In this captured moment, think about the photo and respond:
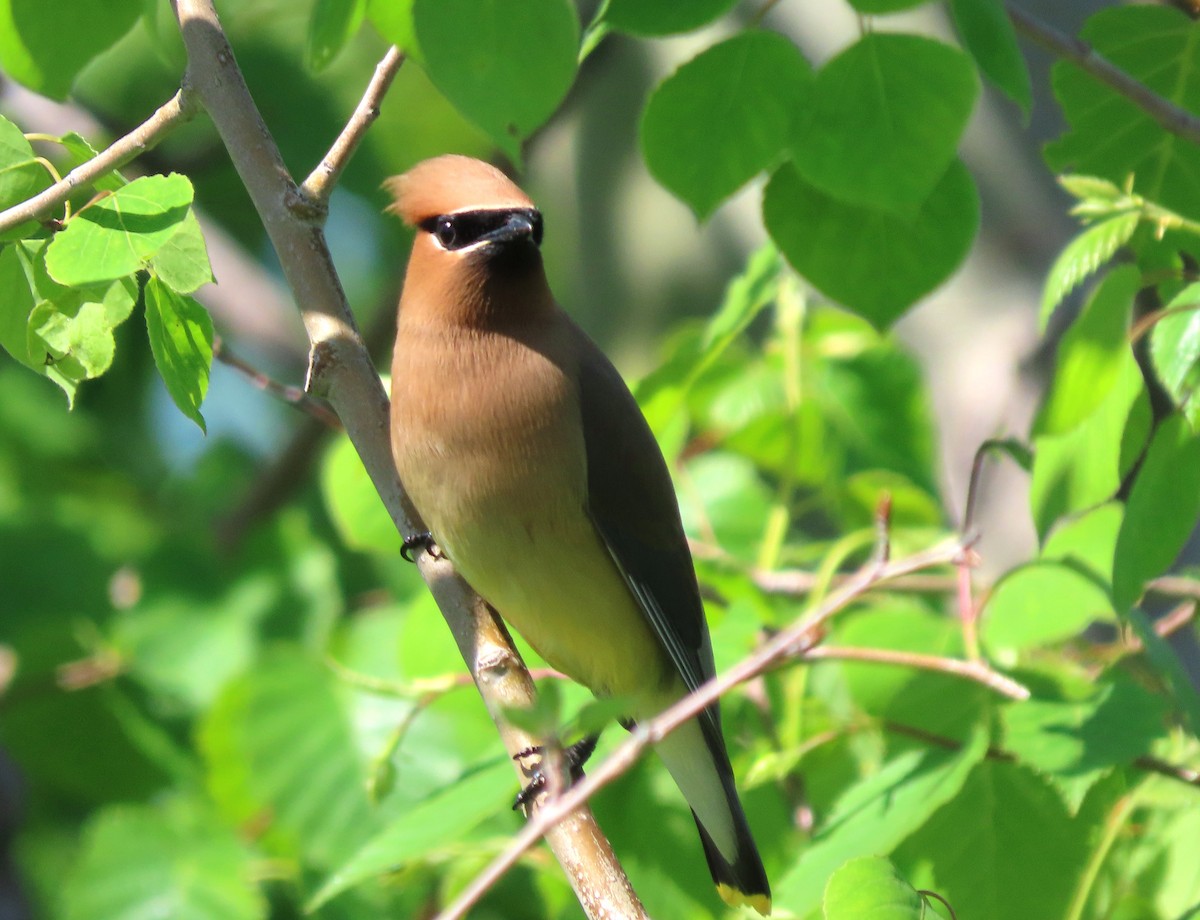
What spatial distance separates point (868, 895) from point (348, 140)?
1245 mm

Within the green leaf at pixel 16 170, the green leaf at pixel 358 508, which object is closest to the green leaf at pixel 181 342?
the green leaf at pixel 16 170

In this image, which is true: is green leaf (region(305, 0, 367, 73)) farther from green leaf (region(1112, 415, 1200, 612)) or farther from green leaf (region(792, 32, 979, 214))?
green leaf (region(1112, 415, 1200, 612))

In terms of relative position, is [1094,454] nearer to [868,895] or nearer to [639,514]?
[868,895]

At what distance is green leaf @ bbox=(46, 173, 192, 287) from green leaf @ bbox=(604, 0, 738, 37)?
2.01 feet

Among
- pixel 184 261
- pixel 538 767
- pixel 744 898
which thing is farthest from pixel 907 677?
pixel 184 261

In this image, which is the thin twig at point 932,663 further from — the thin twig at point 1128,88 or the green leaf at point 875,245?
the thin twig at point 1128,88

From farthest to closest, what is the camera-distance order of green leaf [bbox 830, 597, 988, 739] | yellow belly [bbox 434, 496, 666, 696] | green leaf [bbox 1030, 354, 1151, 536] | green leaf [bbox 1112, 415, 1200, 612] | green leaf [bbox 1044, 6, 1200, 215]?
yellow belly [bbox 434, 496, 666, 696] → green leaf [bbox 830, 597, 988, 739] → green leaf [bbox 1044, 6, 1200, 215] → green leaf [bbox 1030, 354, 1151, 536] → green leaf [bbox 1112, 415, 1200, 612]

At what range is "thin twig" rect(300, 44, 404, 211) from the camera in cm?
207

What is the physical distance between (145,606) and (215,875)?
3.14 ft

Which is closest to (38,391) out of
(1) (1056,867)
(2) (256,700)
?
(2) (256,700)

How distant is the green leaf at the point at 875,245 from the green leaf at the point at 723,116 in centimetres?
15

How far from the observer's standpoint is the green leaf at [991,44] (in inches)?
73.0

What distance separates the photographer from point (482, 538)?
245 centimetres

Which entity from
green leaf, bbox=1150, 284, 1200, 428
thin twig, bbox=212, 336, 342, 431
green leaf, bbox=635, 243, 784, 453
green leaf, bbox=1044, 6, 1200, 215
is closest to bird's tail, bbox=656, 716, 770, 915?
green leaf, bbox=635, 243, 784, 453
